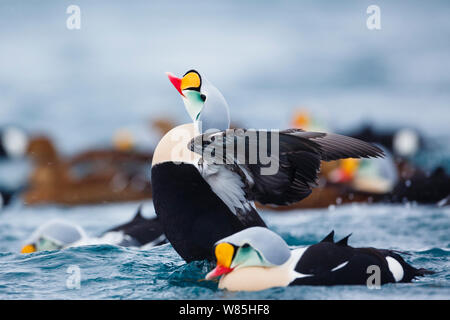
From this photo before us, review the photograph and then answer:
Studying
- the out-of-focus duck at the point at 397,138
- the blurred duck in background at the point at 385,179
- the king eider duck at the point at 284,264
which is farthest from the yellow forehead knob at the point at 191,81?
the out-of-focus duck at the point at 397,138

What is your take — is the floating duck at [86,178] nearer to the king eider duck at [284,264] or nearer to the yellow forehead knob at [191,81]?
the yellow forehead knob at [191,81]

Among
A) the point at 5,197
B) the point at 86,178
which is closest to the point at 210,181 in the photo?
the point at 5,197

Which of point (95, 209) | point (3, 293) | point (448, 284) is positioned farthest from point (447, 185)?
point (3, 293)

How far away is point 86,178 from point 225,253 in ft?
16.3

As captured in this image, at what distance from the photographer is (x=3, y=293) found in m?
4.24

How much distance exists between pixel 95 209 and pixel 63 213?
0.37 m

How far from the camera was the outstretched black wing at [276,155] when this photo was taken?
3.63 metres

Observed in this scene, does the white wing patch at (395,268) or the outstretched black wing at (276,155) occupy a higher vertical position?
the outstretched black wing at (276,155)

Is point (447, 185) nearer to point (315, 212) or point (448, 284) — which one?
point (315, 212)

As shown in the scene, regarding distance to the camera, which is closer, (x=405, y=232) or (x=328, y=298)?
(x=328, y=298)

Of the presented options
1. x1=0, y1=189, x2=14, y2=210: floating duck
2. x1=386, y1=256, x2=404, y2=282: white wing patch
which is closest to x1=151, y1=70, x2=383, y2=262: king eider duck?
x1=386, y1=256, x2=404, y2=282: white wing patch

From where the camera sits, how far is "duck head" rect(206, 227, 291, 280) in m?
3.83

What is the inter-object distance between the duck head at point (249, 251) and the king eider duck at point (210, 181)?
287 millimetres

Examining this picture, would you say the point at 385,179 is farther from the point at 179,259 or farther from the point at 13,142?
the point at 13,142
